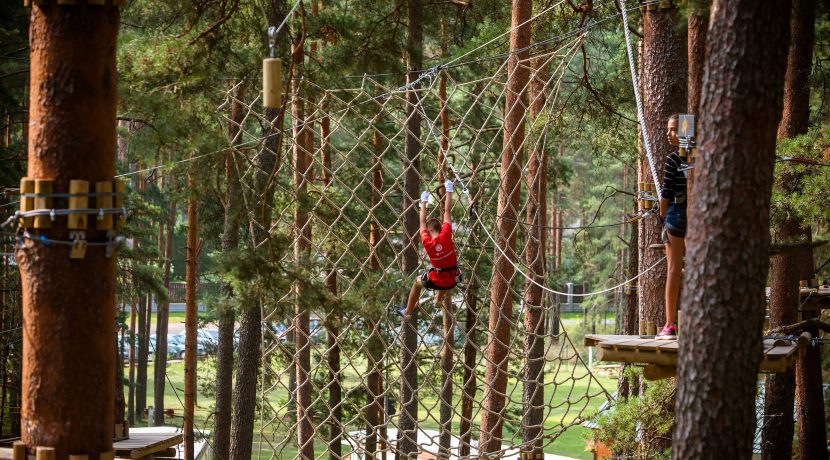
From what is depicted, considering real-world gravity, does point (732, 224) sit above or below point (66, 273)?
above

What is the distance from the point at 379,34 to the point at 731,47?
441cm

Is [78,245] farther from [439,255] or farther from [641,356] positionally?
[439,255]

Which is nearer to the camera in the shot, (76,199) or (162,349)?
(76,199)

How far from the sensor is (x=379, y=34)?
695 centimetres

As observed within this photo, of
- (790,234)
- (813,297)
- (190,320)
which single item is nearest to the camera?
(790,234)

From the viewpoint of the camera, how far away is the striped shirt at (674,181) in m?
3.53

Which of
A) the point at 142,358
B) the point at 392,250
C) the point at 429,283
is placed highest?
the point at 392,250

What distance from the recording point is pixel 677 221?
3.55 m

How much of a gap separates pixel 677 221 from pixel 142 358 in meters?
11.8

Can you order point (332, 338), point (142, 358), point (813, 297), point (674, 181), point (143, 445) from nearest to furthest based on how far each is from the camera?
1. point (674, 181)
2. point (143, 445)
3. point (813, 297)
4. point (332, 338)
5. point (142, 358)

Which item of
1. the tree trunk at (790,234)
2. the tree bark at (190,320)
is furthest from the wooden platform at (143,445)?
the tree trunk at (790,234)

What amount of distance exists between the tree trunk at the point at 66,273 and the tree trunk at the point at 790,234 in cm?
368

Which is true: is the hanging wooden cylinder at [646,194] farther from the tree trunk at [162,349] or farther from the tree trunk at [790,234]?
the tree trunk at [162,349]

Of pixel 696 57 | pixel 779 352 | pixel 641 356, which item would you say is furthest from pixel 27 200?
pixel 696 57
